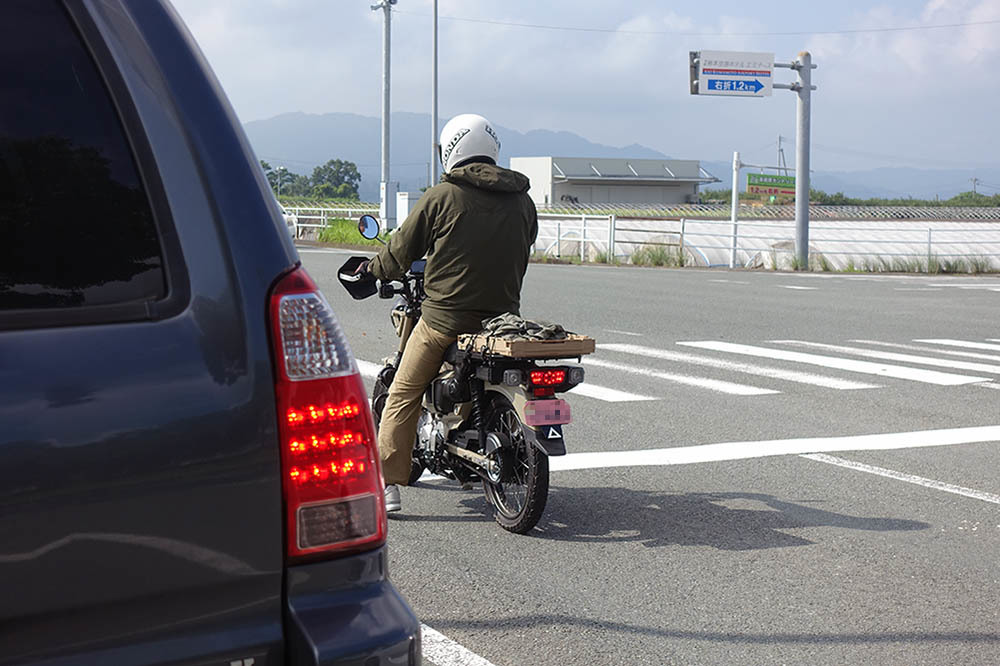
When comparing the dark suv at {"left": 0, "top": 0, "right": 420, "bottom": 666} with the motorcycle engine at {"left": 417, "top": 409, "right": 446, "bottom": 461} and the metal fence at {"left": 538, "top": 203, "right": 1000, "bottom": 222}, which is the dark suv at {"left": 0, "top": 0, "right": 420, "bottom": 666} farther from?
the metal fence at {"left": 538, "top": 203, "right": 1000, "bottom": 222}

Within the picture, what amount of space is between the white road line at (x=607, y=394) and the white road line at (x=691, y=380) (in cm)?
77

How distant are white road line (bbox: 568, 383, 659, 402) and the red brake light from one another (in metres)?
3.87

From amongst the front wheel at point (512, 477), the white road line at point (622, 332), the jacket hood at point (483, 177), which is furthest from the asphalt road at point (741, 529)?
the white road line at point (622, 332)

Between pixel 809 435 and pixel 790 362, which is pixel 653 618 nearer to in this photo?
pixel 809 435

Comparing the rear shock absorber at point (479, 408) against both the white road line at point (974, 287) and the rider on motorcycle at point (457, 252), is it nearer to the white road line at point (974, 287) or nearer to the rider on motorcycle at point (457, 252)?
the rider on motorcycle at point (457, 252)

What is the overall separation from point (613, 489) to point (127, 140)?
4590mm

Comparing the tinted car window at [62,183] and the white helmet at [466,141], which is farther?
the white helmet at [466,141]

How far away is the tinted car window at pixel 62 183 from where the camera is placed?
1839 millimetres

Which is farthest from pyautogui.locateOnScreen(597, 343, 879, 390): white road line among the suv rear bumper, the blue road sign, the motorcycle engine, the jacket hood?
the blue road sign

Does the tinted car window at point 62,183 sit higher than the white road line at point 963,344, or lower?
higher

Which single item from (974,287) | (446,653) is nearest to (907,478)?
(446,653)

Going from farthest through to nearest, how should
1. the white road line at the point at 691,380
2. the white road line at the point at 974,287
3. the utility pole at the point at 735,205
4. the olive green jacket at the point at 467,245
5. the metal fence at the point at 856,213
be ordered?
the metal fence at the point at 856,213 → the utility pole at the point at 735,205 → the white road line at the point at 974,287 → the white road line at the point at 691,380 → the olive green jacket at the point at 467,245

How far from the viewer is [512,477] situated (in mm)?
5426

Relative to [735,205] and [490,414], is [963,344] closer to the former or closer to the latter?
[490,414]
